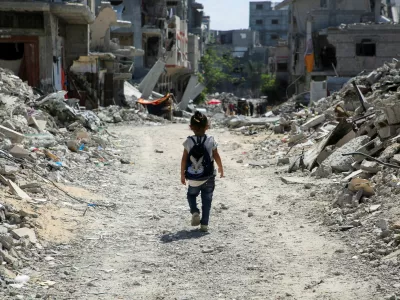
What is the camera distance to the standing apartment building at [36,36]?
23219mm

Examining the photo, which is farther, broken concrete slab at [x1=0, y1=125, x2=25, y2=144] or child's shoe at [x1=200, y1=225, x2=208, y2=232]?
broken concrete slab at [x1=0, y1=125, x2=25, y2=144]

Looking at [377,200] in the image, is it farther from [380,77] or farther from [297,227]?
[380,77]

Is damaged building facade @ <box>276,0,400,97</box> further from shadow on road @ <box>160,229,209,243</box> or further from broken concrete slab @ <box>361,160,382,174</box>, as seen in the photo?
shadow on road @ <box>160,229,209,243</box>

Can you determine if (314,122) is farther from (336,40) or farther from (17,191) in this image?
(336,40)

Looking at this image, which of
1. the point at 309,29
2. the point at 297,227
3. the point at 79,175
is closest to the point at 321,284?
the point at 297,227

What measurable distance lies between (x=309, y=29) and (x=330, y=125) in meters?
28.5

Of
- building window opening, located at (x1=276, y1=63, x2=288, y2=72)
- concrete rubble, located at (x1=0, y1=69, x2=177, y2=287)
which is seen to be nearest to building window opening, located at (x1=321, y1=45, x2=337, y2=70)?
building window opening, located at (x1=276, y1=63, x2=288, y2=72)

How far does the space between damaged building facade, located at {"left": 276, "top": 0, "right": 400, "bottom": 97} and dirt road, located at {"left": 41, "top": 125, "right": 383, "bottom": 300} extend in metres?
19.9

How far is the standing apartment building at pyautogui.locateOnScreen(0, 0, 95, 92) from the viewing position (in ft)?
76.2

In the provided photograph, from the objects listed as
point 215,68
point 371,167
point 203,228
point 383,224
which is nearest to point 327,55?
point 215,68

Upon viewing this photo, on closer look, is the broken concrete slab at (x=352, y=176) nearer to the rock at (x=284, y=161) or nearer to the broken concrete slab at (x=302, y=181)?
the broken concrete slab at (x=302, y=181)

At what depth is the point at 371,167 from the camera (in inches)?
367

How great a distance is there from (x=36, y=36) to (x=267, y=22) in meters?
74.1

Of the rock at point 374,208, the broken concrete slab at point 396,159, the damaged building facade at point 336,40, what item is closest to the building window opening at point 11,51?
the damaged building facade at point 336,40
